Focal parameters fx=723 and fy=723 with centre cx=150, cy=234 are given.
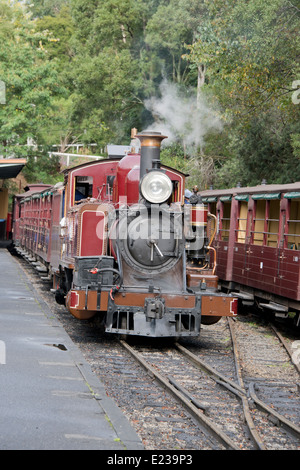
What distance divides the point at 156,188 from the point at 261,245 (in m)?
4.88

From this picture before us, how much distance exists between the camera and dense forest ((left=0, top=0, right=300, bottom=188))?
18.8m

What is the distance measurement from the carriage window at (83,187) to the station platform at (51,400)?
260 cm

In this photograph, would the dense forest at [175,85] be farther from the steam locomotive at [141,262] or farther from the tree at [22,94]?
the steam locomotive at [141,262]

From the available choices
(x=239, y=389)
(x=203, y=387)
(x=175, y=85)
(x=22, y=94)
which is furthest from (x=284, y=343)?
(x=175, y=85)

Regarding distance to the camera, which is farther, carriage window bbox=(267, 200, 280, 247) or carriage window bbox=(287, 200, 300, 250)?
carriage window bbox=(267, 200, 280, 247)

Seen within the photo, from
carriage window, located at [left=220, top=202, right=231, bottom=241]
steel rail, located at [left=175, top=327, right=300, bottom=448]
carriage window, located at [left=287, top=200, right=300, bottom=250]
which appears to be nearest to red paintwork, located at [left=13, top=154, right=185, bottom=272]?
steel rail, located at [left=175, top=327, right=300, bottom=448]

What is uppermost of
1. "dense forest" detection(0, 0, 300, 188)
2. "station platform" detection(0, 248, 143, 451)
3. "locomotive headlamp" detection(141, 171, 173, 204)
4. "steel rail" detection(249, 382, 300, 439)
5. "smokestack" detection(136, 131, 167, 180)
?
"dense forest" detection(0, 0, 300, 188)

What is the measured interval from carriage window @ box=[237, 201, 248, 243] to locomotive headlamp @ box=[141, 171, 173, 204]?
20.6 feet

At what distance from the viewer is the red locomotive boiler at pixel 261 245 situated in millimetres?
13094

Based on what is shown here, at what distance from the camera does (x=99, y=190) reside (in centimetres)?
1266

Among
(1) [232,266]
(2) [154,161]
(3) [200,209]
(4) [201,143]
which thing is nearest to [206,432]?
(2) [154,161]

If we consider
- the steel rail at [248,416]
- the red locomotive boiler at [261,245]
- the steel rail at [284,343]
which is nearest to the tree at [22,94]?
the red locomotive boiler at [261,245]

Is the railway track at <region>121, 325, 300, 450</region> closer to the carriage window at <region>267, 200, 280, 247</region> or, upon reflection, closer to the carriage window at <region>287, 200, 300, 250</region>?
the carriage window at <region>287, 200, 300, 250</region>

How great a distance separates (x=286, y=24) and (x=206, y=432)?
14.3 m
